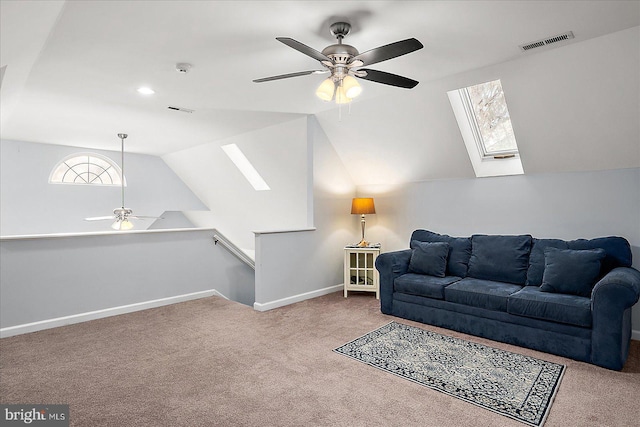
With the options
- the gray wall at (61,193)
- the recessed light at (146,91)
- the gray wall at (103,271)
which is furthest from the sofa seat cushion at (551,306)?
the gray wall at (61,193)

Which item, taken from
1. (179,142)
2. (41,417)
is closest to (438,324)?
(41,417)

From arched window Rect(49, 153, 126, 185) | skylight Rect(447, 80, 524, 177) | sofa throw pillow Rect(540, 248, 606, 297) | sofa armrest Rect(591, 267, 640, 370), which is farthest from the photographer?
arched window Rect(49, 153, 126, 185)

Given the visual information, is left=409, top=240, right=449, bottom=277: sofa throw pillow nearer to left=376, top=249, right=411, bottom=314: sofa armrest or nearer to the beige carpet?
left=376, top=249, right=411, bottom=314: sofa armrest

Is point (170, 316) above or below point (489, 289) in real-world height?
below

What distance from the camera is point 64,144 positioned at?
6.47 m

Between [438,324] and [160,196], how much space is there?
6.54 m

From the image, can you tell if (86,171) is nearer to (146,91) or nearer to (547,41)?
(146,91)

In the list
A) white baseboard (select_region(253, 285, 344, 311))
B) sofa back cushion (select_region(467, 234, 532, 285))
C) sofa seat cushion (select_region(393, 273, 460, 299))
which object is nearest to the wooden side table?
white baseboard (select_region(253, 285, 344, 311))

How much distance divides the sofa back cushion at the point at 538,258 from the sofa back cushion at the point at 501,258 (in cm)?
5

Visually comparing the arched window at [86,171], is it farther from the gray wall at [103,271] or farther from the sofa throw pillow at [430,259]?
the sofa throw pillow at [430,259]

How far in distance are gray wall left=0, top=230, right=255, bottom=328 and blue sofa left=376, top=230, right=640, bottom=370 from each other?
247 centimetres

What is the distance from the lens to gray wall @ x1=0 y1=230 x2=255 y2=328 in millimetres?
3641

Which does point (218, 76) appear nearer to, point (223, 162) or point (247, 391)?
point (247, 391)

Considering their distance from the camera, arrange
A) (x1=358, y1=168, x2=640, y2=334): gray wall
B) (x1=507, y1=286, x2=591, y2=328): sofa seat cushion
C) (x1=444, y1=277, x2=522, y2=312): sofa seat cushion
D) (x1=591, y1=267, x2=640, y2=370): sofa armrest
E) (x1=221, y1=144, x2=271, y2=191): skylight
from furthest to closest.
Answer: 1. (x1=221, y1=144, x2=271, y2=191): skylight
2. (x1=358, y1=168, x2=640, y2=334): gray wall
3. (x1=444, y1=277, x2=522, y2=312): sofa seat cushion
4. (x1=507, y1=286, x2=591, y2=328): sofa seat cushion
5. (x1=591, y1=267, x2=640, y2=370): sofa armrest
